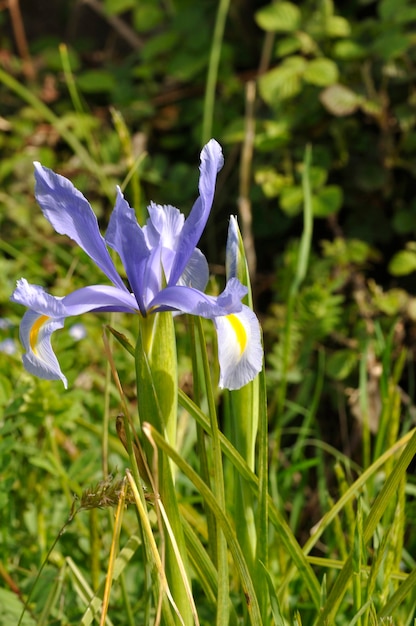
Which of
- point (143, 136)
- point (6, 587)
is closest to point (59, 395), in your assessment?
point (6, 587)

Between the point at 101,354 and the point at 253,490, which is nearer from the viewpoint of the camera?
the point at 253,490

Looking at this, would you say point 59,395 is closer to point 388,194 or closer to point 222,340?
point 222,340

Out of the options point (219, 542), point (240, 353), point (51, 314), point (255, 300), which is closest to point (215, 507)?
point (219, 542)

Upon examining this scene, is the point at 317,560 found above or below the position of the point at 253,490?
below

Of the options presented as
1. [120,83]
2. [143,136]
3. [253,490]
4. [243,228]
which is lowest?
[253,490]

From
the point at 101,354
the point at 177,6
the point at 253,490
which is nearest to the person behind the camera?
the point at 253,490

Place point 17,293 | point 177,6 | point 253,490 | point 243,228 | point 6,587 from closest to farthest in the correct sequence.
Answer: point 17,293
point 253,490
point 6,587
point 243,228
point 177,6
